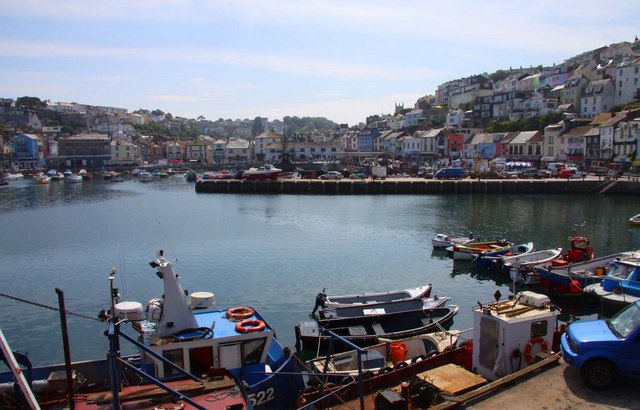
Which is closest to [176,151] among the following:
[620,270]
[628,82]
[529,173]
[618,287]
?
[529,173]

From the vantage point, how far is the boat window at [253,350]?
11680 mm

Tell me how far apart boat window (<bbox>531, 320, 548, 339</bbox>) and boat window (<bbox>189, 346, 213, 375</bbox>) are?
22.9 feet

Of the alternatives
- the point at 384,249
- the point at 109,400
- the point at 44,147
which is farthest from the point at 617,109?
the point at 44,147

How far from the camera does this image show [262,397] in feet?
35.3

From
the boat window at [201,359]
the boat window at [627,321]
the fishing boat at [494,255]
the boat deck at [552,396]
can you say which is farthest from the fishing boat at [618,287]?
the boat window at [201,359]

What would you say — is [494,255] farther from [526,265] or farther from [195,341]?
[195,341]

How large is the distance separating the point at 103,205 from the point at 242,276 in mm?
43013

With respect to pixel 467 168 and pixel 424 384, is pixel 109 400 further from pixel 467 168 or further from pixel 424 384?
pixel 467 168

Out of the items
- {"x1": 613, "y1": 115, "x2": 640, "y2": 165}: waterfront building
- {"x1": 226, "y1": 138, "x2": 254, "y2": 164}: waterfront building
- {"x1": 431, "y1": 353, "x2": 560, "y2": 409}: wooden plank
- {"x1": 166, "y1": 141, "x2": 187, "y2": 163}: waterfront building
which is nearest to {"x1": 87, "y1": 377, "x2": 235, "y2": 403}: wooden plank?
{"x1": 431, "y1": 353, "x2": 560, "y2": 409}: wooden plank

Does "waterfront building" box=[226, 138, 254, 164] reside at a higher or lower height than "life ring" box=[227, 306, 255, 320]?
higher

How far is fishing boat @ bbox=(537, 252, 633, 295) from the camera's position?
22250 millimetres

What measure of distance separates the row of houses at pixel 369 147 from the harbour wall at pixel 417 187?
13.5 m

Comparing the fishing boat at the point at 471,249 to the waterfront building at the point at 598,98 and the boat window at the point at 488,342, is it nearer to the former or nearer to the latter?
the boat window at the point at 488,342

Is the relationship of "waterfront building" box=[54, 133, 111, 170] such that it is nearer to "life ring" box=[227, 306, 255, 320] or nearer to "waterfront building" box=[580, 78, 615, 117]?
"waterfront building" box=[580, 78, 615, 117]
